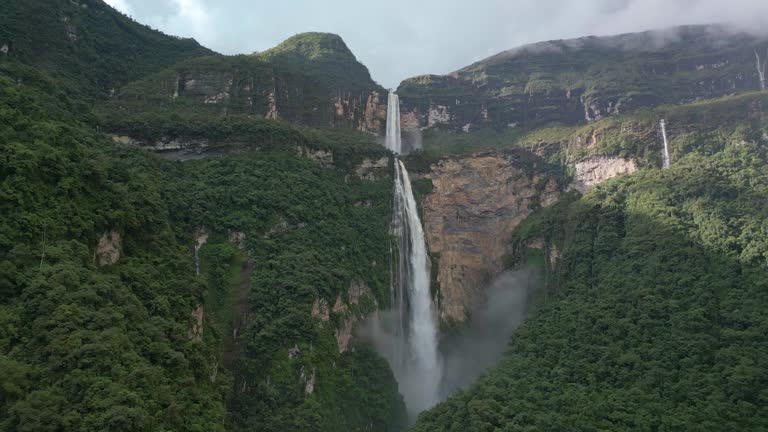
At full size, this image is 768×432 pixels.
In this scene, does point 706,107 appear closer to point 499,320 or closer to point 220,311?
point 499,320

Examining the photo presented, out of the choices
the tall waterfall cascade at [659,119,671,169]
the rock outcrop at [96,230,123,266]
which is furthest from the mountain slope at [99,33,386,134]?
the tall waterfall cascade at [659,119,671,169]

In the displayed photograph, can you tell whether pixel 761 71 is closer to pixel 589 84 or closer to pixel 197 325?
pixel 589 84

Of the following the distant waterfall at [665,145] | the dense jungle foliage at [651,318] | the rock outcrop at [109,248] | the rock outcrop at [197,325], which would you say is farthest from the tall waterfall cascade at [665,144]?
the rock outcrop at [109,248]

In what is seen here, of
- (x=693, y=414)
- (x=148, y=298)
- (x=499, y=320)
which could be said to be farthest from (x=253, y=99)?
(x=693, y=414)

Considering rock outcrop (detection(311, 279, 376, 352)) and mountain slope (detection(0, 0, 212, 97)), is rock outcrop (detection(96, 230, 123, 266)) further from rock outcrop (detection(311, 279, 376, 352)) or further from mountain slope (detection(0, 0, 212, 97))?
mountain slope (detection(0, 0, 212, 97))

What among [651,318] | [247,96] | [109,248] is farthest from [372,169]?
Answer: [109,248]

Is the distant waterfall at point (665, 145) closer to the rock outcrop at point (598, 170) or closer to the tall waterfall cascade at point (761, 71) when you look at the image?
the rock outcrop at point (598, 170)
